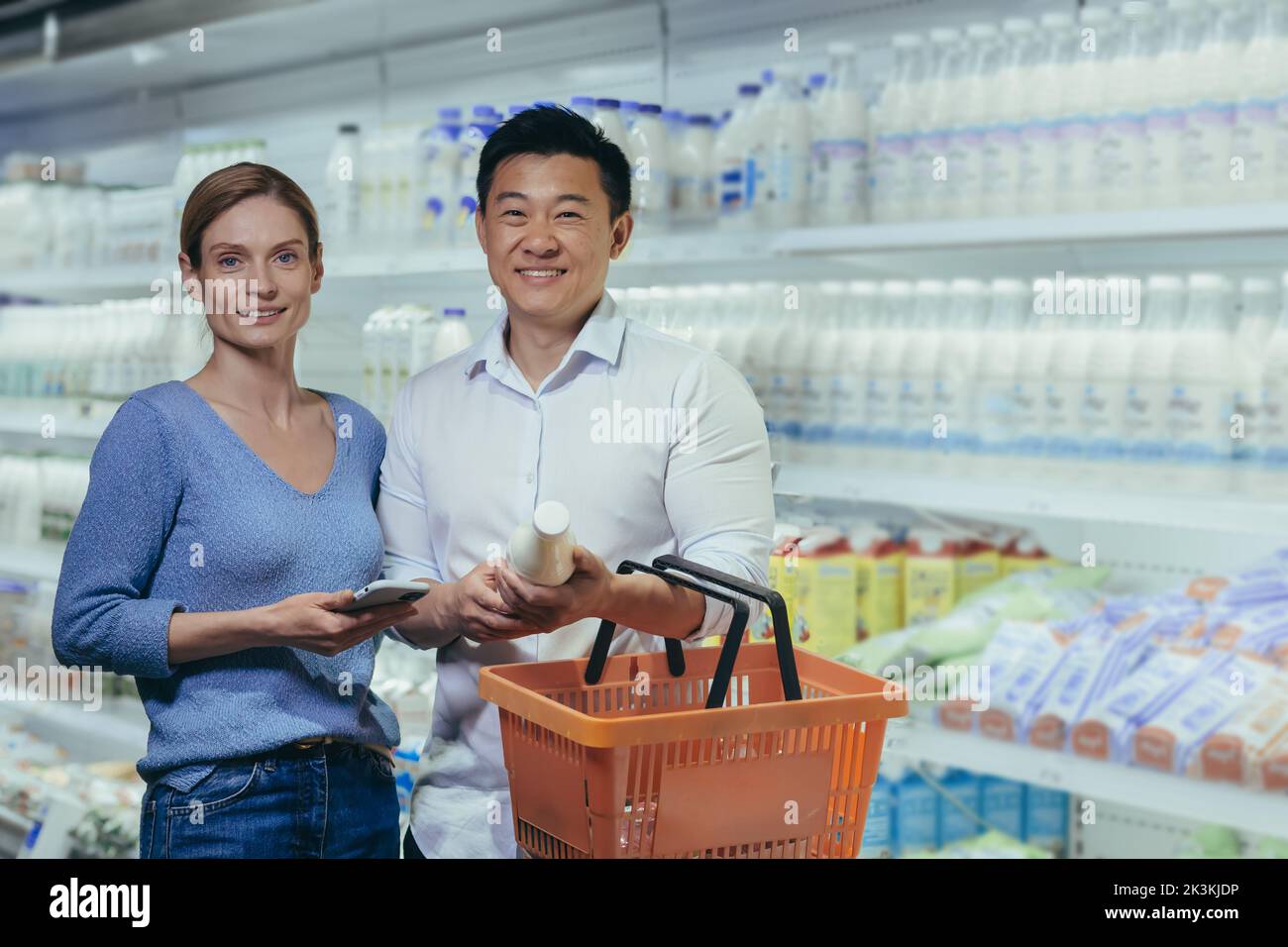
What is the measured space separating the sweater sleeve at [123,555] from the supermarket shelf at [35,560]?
7.60 feet

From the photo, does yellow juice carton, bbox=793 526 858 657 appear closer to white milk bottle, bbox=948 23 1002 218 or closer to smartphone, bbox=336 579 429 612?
white milk bottle, bbox=948 23 1002 218

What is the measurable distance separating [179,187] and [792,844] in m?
2.80

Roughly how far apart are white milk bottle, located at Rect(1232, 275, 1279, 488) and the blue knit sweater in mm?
1329

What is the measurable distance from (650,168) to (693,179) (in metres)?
0.09

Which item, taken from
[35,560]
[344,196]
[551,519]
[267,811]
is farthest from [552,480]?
[35,560]

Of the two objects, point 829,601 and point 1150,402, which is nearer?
point 1150,402

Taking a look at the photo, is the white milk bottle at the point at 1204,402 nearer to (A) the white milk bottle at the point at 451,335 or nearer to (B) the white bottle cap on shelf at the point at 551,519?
(B) the white bottle cap on shelf at the point at 551,519

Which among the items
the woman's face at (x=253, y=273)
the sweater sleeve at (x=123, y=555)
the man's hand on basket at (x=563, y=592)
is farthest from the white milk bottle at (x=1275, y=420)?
the sweater sleeve at (x=123, y=555)

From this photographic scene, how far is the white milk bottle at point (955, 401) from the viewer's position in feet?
7.41

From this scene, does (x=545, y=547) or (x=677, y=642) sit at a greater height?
(x=545, y=547)

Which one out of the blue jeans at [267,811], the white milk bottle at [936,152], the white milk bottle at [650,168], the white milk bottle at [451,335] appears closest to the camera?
the blue jeans at [267,811]

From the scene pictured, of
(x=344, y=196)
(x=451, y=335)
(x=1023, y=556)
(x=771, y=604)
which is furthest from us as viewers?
(x=344, y=196)

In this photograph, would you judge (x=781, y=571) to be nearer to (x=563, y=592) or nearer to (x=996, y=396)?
(x=996, y=396)

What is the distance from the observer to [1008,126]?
7.11ft
